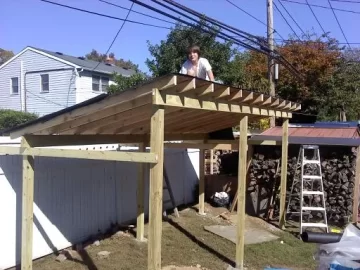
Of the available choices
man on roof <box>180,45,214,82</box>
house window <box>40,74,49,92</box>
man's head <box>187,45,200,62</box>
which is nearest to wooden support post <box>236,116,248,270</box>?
man on roof <box>180,45,214,82</box>

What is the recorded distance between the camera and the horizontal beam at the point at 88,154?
173 inches

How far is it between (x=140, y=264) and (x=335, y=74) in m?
17.2

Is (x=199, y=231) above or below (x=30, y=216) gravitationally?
below

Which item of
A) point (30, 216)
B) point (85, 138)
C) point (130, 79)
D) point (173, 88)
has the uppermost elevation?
point (130, 79)

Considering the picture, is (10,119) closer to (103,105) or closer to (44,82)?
(44,82)

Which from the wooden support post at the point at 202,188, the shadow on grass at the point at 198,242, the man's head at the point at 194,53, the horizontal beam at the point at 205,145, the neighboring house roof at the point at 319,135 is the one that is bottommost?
the shadow on grass at the point at 198,242

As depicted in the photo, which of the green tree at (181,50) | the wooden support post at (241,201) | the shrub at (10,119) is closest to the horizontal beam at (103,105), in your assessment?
the wooden support post at (241,201)

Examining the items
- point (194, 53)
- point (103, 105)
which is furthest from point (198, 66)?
point (103, 105)

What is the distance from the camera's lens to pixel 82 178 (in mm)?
7141

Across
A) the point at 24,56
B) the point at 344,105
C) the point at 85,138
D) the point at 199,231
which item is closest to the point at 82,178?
the point at 85,138

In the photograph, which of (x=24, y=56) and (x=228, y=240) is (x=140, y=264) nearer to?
(x=228, y=240)

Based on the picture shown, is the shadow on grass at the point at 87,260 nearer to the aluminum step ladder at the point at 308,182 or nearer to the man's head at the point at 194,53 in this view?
the man's head at the point at 194,53

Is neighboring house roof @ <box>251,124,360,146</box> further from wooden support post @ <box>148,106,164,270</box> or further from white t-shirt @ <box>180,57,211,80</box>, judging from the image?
wooden support post @ <box>148,106,164,270</box>

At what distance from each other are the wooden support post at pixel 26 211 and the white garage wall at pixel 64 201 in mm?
371
